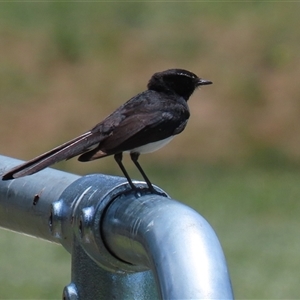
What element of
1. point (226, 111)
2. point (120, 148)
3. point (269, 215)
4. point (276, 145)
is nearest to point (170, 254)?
point (120, 148)

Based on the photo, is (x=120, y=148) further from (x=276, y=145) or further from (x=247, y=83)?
(x=247, y=83)

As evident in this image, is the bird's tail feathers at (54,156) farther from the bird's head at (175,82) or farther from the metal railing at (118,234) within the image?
the bird's head at (175,82)

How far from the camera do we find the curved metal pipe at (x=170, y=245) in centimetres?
176

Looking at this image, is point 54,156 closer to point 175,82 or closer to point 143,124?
point 143,124

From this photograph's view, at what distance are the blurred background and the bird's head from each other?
5.65 metres

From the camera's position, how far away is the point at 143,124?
437 centimetres

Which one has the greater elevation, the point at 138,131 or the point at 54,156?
the point at 54,156

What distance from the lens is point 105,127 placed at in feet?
13.9

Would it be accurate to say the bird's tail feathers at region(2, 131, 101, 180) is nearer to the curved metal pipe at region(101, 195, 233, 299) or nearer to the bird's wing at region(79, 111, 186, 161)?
the bird's wing at region(79, 111, 186, 161)

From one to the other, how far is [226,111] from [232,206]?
5568 millimetres

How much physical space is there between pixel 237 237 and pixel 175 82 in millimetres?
7498

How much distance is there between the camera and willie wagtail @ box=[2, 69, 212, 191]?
394 cm

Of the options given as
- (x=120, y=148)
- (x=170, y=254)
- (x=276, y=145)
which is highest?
(x=170, y=254)

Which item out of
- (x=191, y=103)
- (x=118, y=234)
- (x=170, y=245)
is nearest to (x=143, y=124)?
(x=118, y=234)
